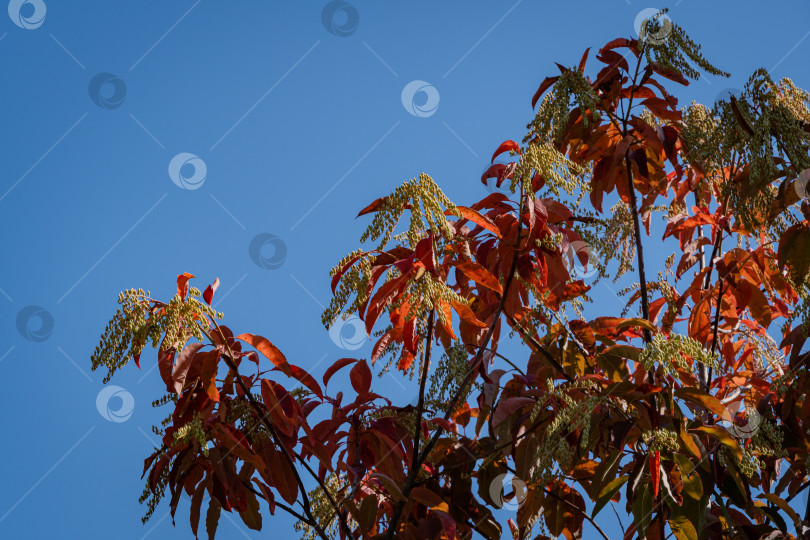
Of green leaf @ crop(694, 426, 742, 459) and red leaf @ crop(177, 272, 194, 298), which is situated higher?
green leaf @ crop(694, 426, 742, 459)

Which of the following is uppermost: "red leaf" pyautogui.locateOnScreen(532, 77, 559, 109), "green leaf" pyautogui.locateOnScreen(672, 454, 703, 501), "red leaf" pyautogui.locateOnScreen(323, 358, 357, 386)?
"red leaf" pyautogui.locateOnScreen(532, 77, 559, 109)

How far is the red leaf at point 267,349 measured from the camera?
163cm

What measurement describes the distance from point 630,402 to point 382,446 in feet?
1.94

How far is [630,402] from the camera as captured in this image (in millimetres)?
1734

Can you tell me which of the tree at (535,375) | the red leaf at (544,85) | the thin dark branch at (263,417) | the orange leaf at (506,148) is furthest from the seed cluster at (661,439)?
the red leaf at (544,85)

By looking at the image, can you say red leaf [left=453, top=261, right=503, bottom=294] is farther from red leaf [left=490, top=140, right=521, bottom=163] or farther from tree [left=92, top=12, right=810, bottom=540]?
red leaf [left=490, top=140, right=521, bottom=163]

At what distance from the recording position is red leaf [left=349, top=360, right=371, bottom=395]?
200 centimetres

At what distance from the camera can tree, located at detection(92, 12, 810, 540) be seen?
61.2 inches

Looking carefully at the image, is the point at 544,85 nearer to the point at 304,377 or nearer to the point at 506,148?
the point at 506,148

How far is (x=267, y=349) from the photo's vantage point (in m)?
1.63

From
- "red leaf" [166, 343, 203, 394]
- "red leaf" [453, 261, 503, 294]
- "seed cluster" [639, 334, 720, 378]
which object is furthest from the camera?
"red leaf" [453, 261, 503, 294]

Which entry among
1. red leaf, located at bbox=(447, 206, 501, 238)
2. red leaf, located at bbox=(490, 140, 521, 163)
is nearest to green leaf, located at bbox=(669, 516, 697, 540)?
red leaf, located at bbox=(447, 206, 501, 238)

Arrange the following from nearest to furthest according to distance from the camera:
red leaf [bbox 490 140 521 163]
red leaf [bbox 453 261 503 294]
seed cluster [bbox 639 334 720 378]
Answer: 1. seed cluster [bbox 639 334 720 378]
2. red leaf [bbox 453 261 503 294]
3. red leaf [bbox 490 140 521 163]

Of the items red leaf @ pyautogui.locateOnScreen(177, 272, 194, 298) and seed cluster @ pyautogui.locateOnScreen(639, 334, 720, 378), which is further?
red leaf @ pyautogui.locateOnScreen(177, 272, 194, 298)
